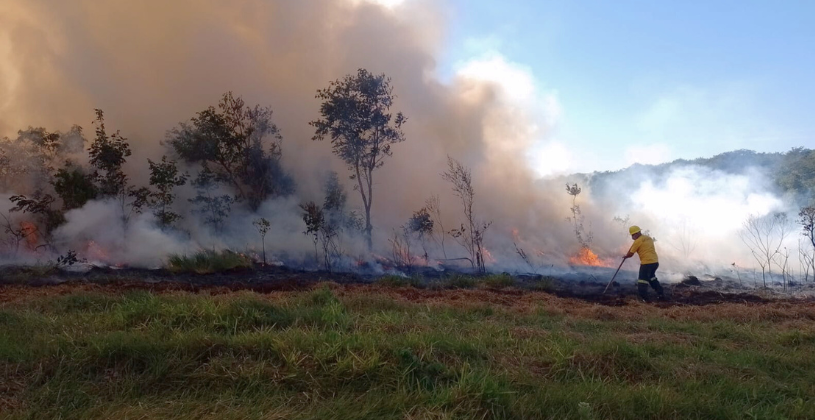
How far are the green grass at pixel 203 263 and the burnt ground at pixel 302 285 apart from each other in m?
0.48

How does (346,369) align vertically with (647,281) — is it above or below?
below

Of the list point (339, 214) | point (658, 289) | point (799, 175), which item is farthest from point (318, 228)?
point (799, 175)

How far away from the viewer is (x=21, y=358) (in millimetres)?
4477

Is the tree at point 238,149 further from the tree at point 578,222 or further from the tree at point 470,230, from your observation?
the tree at point 578,222

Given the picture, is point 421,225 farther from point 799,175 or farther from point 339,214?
point 799,175

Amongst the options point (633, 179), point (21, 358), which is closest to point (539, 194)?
point (633, 179)

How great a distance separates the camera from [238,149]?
66.3ft

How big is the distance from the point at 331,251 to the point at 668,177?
2265cm

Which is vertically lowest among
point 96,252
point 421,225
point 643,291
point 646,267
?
point 643,291

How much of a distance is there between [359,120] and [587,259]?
11.6 metres

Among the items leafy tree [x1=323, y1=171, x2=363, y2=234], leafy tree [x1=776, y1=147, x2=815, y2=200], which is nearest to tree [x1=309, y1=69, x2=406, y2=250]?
leafy tree [x1=323, y1=171, x2=363, y2=234]

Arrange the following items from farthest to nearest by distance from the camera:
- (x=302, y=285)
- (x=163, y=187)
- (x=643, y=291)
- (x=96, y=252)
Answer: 1. (x=163, y=187)
2. (x=96, y=252)
3. (x=643, y=291)
4. (x=302, y=285)

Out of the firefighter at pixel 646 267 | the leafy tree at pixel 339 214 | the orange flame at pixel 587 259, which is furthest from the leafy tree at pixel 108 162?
the orange flame at pixel 587 259

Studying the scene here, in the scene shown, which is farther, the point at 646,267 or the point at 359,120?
the point at 359,120
